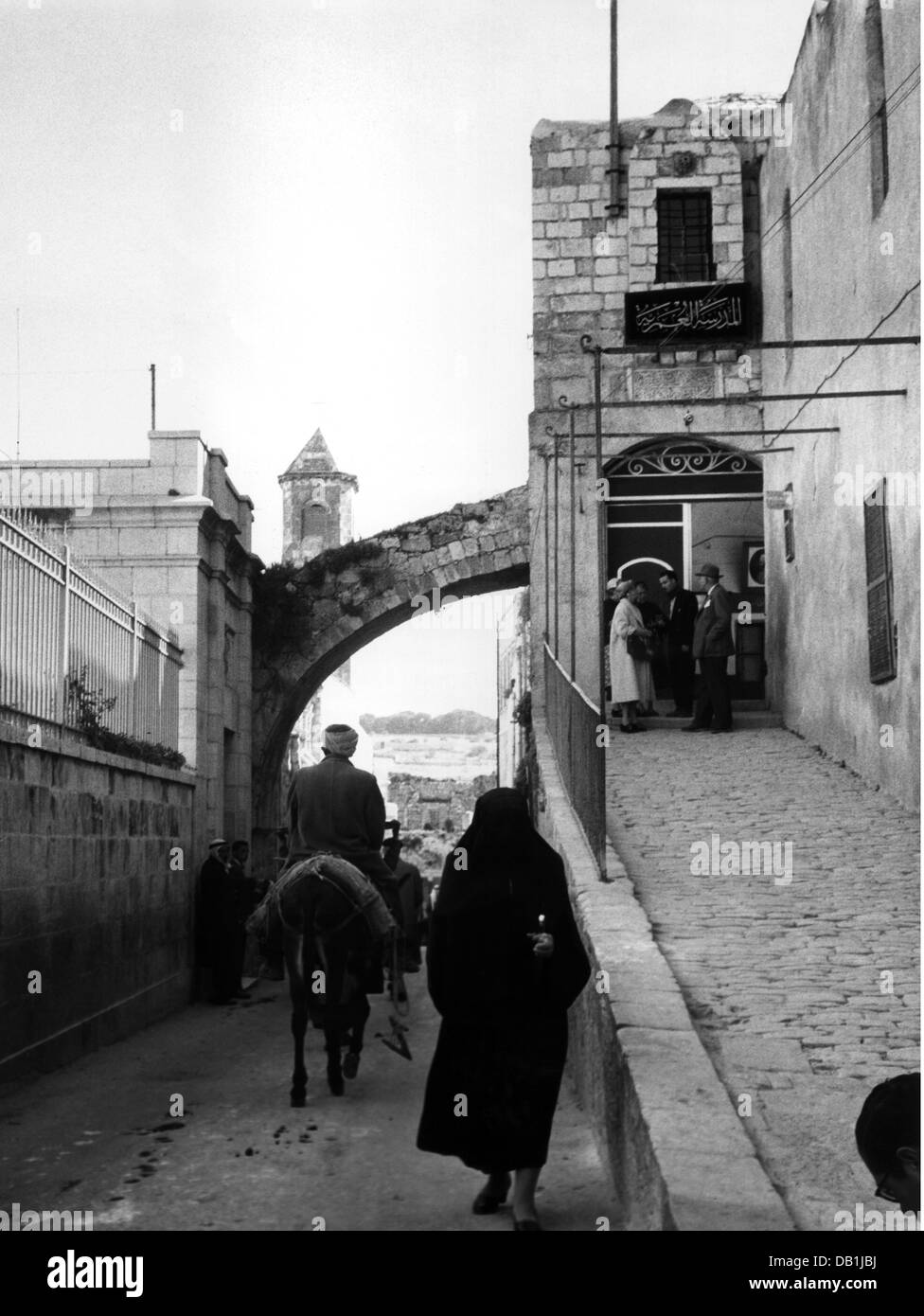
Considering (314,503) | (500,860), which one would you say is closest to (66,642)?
(500,860)

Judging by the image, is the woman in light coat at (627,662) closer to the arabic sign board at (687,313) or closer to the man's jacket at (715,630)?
the man's jacket at (715,630)

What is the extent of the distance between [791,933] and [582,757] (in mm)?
2770

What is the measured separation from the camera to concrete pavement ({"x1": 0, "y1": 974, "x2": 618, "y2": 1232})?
542 centimetres

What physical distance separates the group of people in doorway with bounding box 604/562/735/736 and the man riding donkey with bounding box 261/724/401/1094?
288 inches

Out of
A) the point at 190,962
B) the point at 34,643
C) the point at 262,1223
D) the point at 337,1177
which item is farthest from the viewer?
the point at 190,962

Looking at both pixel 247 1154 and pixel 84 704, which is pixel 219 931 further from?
pixel 247 1154

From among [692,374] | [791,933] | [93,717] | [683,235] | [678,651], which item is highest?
[683,235]

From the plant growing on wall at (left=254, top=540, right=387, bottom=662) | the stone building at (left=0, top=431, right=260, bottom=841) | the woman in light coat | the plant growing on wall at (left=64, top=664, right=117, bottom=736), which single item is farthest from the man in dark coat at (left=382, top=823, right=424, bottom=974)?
the plant growing on wall at (left=254, top=540, right=387, bottom=662)

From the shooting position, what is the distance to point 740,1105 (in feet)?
17.7

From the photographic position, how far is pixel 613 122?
61.9ft

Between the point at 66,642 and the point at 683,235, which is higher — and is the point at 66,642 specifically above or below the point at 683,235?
below
